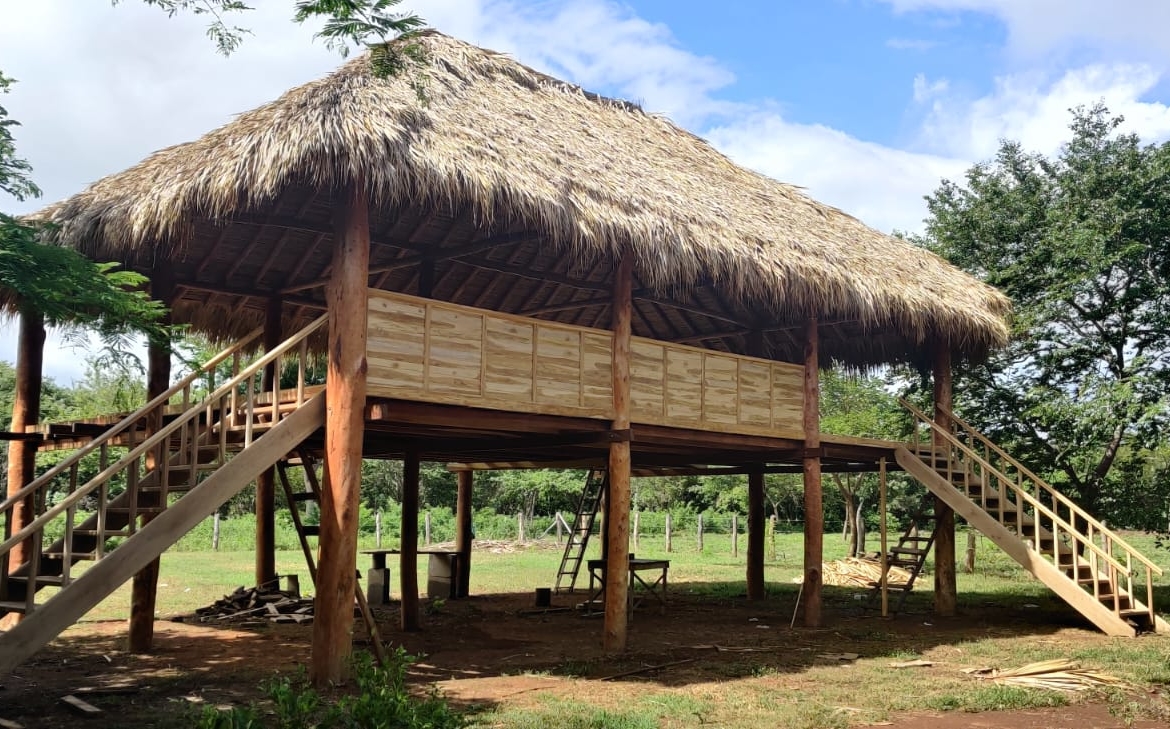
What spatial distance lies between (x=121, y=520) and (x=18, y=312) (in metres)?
4.49

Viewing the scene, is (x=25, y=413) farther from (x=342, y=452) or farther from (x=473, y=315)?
(x=473, y=315)

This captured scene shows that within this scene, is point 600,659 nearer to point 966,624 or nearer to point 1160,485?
point 966,624

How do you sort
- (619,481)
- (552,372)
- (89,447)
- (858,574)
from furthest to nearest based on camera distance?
1. (858,574)
2. (619,481)
3. (552,372)
4. (89,447)

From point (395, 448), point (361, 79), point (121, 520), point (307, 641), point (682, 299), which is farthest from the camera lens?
point (682, 299)

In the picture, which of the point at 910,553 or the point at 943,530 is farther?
the point at 943,530

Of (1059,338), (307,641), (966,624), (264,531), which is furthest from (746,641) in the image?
(1059,338)

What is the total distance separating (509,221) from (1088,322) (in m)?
12.9

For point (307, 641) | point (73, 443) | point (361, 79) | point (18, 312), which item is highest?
point (361, 79)

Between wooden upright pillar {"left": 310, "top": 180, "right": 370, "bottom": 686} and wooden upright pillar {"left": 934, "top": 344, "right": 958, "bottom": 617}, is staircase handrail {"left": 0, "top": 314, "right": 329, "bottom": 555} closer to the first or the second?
wooden upright pillar {"left": 310, "top": 180, "right": 370, "bottom": 686}

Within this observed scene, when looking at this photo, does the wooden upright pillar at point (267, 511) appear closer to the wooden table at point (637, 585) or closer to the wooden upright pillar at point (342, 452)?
the wooden upright pillar at point (342, 452)

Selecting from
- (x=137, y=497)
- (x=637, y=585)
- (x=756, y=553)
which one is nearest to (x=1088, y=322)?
(x=756, y=553)

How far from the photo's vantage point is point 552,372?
11.9m

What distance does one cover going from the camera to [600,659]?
11805 mm

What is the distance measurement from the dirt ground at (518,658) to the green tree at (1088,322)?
3559mm
